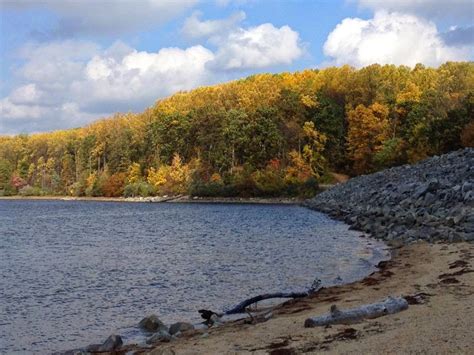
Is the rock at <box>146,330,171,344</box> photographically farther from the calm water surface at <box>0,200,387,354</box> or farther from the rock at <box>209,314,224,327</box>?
the rock at <box>209,314,224,327</box>

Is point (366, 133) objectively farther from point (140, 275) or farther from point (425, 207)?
point (140, 275)

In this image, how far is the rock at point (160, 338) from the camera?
10453mm

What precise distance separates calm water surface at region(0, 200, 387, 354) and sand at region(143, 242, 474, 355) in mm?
2287

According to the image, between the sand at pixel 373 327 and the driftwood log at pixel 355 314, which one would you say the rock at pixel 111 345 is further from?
the driftwood log at pixel 355 314

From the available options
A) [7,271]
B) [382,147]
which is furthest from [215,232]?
[382,147]

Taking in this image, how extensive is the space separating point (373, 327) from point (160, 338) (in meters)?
4.15

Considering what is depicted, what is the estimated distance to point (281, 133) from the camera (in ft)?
303

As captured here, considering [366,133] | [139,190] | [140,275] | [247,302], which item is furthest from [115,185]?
[247,302]

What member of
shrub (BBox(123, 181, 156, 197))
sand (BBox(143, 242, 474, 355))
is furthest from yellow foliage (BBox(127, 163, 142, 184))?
sand (BBox(143, 242, 474, 355))

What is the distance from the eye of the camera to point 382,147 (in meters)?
79.2

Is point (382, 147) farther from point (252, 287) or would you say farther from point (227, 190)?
point (252, 287)

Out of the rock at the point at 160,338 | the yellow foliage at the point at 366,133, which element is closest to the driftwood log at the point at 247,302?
the rock at the point at 160,338

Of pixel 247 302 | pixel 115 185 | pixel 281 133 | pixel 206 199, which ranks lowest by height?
pixel 247 302

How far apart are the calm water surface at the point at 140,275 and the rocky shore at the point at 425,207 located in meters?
1.70
